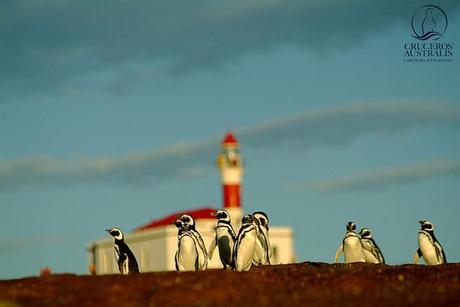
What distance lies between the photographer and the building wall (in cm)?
12198

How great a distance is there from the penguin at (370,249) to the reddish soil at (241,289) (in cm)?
1287

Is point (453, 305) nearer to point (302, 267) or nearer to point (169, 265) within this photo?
point (302, 267)

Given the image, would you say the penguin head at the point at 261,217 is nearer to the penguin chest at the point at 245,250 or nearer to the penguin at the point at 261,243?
the penguin at the point at 261,243

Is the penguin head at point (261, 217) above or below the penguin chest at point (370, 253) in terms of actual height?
above

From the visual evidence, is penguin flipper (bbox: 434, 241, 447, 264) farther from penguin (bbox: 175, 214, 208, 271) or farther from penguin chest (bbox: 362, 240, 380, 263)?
penguin (bbox: 175, 214, 208, 271)

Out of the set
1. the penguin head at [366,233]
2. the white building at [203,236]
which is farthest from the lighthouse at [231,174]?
the penguin head at [366,233]

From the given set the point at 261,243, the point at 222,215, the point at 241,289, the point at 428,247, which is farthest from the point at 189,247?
the point at 241,289

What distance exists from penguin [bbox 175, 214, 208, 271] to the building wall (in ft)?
265

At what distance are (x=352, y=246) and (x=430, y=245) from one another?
309 cm

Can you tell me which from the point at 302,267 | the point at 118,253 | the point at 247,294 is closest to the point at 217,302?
the point at 247,294

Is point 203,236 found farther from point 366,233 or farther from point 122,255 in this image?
point 122,255

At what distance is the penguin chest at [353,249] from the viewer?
42312 millimetres

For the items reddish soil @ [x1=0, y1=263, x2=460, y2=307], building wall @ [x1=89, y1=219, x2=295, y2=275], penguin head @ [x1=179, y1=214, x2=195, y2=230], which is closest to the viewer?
reddish soil @ [x1=0, y1=263, x2=460, y2=307]

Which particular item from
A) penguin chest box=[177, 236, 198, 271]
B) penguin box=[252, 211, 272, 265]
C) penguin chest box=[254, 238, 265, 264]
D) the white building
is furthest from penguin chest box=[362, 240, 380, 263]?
the white building
